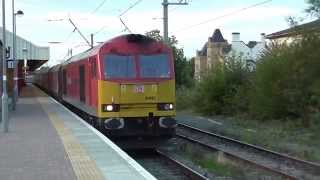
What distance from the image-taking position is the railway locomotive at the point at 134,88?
1745 centimetres

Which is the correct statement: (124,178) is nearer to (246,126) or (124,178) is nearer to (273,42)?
(246,126)

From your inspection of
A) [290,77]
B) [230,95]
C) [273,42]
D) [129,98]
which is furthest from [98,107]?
[230,95]

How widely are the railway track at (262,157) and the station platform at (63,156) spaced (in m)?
3.50

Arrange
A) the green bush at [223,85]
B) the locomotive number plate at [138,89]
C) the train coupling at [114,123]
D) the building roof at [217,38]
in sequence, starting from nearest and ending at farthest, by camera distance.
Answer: the train coupling at [114,123], the locomotive number plate at [138,89], the green bush at [223,85], the building roof at [217,38]

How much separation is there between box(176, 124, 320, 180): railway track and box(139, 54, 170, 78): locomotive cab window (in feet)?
8.96

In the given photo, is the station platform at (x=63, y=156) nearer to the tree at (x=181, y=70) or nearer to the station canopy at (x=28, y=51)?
the tree at (x=181, y=70)

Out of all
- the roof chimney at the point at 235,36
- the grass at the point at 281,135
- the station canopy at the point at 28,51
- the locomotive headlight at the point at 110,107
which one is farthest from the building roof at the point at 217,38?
the locomotive headlight at the point at 110,107


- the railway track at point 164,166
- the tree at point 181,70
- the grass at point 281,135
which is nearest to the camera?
the railway track at point 164,166

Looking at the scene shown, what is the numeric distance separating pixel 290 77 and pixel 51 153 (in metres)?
13.5

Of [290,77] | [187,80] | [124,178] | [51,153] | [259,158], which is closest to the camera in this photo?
[124,178]

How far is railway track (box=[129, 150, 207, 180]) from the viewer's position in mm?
14625

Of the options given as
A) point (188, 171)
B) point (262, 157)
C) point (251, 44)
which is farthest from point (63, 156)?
point (251, 44)

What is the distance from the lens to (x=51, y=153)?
14.0 m

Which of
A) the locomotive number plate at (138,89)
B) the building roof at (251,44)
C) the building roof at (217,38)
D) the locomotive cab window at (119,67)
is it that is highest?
the building roof at (217,38)
